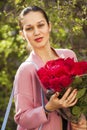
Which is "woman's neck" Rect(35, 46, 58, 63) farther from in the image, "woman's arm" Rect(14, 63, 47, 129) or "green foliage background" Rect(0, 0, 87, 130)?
"green foliage background" Rect(0, 0, 87, 130)

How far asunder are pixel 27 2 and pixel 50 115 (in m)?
1.66

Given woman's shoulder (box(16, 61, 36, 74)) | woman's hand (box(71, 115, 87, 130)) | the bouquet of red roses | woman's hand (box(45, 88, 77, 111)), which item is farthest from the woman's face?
woman's hand (box(71, 115, 87, 130))

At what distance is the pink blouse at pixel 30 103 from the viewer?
2.93 meters

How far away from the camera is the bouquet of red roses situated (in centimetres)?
276

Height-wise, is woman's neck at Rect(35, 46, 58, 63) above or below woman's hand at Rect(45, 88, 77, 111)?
above

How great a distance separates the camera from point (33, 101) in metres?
2.98

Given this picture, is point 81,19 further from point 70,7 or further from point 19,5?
point 19,5

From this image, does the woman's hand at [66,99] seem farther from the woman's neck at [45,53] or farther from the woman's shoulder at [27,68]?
the woman's neck at [45,53]

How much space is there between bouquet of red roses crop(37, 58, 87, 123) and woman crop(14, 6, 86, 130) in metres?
0.04

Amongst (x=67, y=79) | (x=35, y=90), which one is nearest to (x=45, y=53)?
(x=35, y=90)

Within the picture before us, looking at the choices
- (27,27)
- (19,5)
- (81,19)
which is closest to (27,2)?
(19,5)

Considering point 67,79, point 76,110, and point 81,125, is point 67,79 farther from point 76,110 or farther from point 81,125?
point 81,125

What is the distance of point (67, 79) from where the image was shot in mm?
2750

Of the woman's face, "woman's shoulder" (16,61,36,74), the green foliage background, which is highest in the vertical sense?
the woman's face
